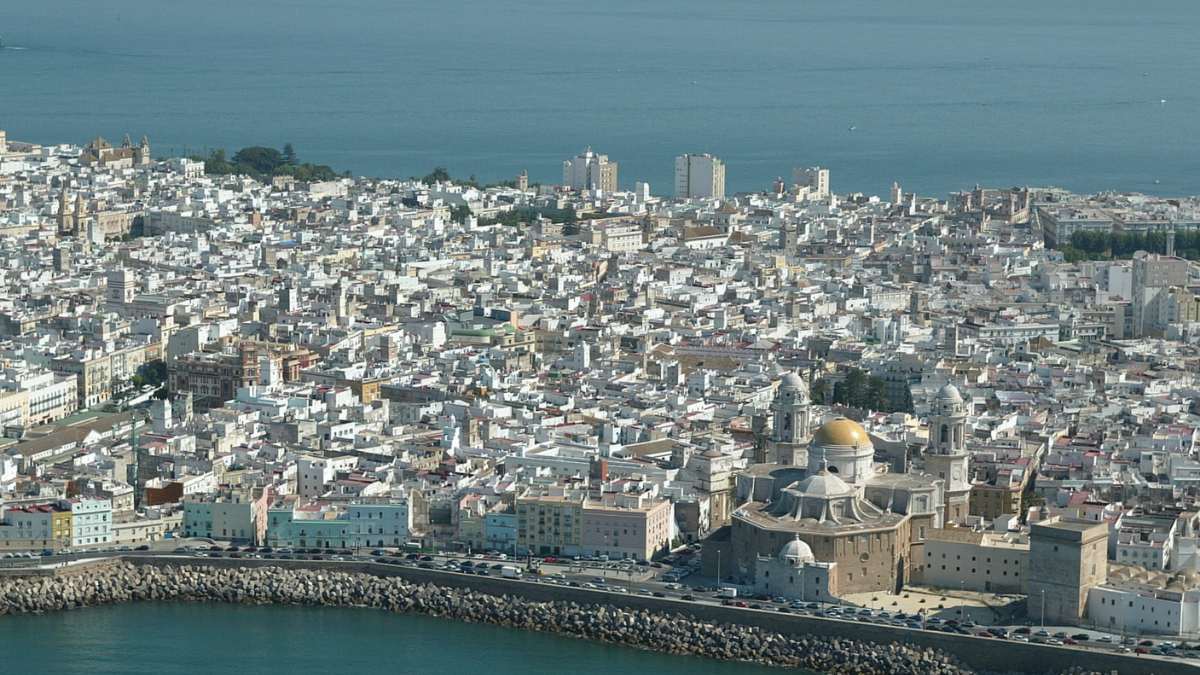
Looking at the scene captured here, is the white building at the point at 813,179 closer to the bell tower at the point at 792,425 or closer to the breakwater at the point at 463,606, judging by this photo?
the bell tower at the point at 792,425

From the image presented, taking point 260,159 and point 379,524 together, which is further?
point 260,159

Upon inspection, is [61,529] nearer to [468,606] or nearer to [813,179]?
[468,606]

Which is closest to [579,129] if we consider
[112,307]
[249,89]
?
[249,89]

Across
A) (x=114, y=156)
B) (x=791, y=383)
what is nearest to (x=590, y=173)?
(x=114, y=156)

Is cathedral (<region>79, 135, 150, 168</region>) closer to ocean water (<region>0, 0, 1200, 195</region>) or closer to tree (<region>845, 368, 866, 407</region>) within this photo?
ocean water (<region>0, 0, 1200, 195</region>)

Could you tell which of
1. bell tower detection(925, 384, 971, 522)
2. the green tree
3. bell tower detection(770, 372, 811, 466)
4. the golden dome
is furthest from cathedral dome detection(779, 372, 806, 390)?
the green tree

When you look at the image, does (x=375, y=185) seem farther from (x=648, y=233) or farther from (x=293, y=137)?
(x=293, y=137)
